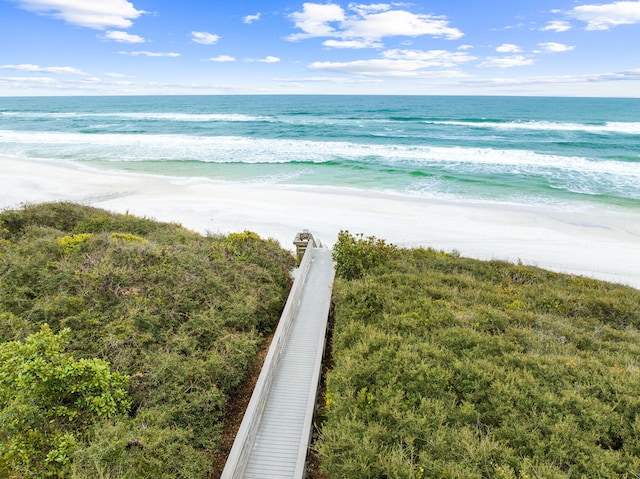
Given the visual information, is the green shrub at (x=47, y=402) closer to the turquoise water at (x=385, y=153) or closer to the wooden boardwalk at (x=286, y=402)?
the wooden boardwalk at (x=286, y=402)

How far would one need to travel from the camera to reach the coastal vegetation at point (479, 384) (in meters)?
6.23

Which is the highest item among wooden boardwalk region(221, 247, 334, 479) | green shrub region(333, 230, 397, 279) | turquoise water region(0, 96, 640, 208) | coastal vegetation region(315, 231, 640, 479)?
turquoise water region(0, 96, 640, 208)

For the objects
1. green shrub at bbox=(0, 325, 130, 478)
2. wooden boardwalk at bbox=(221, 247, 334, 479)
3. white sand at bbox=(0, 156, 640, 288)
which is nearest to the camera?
green shrub at bbox=(0, 325, 130, 478)

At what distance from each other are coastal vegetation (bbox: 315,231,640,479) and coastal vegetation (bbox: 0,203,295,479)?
111 inches

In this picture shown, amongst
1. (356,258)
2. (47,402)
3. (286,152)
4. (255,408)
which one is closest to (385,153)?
(286,152)

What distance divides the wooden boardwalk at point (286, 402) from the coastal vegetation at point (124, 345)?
0.89 meters

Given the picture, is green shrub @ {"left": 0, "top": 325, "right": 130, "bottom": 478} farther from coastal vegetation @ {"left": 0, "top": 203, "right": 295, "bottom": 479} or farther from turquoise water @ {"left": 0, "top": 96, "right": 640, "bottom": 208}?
turquoise water @ {"left": 0, "top": 96, "right": 640, "bottom": 208}

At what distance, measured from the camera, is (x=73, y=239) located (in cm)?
1384

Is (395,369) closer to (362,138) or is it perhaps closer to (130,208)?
(130,208)

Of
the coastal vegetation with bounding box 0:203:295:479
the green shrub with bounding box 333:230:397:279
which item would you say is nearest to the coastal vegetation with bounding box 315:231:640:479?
the green shrub with bounding box 333:230:397:279

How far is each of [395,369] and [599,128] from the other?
81.5 metres

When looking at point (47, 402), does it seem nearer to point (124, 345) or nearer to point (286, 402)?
point (124, 345)

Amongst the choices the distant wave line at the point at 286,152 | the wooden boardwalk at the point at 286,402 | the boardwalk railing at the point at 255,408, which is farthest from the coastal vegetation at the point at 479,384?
the distant wave line at the point at 286,152

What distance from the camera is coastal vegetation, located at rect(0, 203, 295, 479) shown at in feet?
23.0
